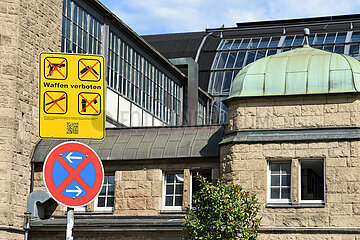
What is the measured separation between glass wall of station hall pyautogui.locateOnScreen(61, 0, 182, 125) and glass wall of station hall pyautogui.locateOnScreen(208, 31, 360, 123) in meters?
6.67

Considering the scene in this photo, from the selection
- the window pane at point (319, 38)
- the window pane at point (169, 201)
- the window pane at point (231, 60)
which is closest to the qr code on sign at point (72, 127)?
the window pane at point (169, 201)

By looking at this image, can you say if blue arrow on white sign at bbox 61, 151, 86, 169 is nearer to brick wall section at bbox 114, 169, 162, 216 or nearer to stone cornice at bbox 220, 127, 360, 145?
stone cornice at bbox 220, 127, 360, 145

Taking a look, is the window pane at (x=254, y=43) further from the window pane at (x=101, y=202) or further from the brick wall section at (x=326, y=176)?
the brick wall section at (x=326, y=176)

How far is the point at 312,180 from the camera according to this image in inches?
812

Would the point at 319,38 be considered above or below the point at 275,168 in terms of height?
above

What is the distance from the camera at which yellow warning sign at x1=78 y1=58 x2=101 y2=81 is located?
920 centimetres

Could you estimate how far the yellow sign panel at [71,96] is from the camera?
900 centimetres

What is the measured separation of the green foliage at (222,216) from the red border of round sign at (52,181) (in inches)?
376

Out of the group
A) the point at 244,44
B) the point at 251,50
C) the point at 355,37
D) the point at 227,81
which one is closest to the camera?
the point at 355,37

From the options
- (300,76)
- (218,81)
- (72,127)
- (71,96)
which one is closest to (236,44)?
(218,81)

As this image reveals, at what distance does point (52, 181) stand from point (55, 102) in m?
0.93

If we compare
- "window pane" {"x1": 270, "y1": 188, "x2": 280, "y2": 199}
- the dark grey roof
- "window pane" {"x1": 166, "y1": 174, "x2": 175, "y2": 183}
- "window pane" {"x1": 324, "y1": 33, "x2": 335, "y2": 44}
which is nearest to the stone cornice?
"window pane" {"x1": 270, "y1": 188, "x2": 280, "y2": 199}

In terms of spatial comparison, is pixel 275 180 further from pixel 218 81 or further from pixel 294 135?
pixel 218 81

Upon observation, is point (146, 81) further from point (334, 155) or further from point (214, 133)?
point (334, 155)
